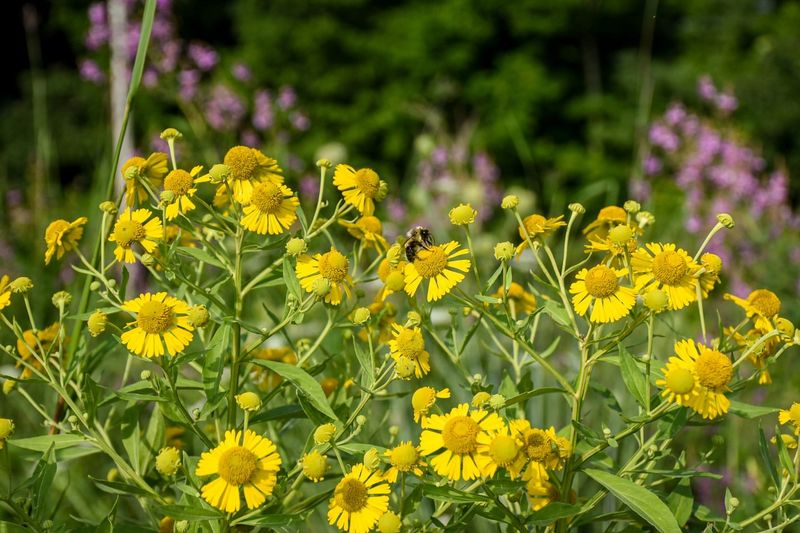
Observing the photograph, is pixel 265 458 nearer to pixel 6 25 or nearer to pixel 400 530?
pixel 400 530

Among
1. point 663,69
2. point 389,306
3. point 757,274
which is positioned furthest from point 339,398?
point 663,69

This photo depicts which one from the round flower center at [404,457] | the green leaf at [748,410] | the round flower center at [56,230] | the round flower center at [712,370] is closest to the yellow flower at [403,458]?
the round flower center at [404,457]

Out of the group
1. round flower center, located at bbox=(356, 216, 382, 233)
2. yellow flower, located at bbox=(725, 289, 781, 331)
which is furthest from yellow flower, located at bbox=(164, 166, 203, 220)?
yellow flower, located at bbox=(725, 289, 781, 331)

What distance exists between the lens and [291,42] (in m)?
12.0

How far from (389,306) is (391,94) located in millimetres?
10984

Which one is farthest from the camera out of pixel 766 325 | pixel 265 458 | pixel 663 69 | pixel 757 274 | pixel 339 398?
pixel 663 69

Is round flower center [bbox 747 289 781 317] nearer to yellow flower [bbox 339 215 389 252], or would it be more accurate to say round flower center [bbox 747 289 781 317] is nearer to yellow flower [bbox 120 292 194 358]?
yellow flower [bbox 339 215 389 252]

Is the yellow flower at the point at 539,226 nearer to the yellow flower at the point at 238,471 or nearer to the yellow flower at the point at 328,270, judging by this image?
Answer: the yellow flower at the point at 328,270

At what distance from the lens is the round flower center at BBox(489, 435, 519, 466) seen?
887 mm

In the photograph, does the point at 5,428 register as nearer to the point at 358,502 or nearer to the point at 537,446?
the point at 358,502

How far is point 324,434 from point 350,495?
74mm

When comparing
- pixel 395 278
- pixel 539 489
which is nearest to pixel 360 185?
pixel 395 278

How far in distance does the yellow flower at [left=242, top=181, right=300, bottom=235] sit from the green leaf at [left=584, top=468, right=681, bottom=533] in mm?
479

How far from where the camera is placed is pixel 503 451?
0.89m
